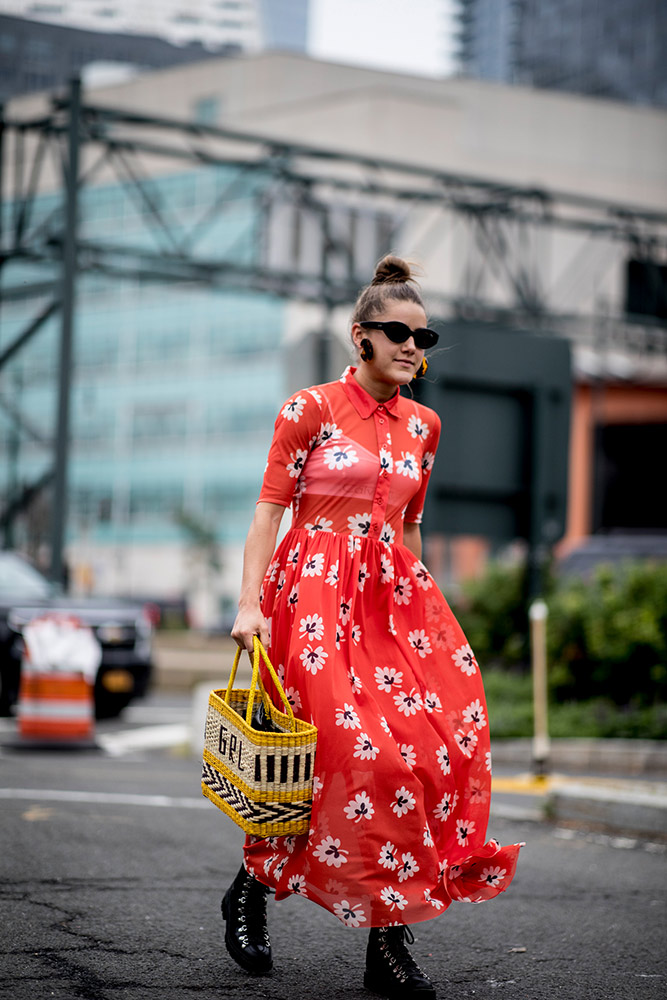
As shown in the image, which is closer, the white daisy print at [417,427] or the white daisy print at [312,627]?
the white daisy print at [312,627]

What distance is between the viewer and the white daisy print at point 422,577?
12.8ft

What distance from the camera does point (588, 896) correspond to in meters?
5.21

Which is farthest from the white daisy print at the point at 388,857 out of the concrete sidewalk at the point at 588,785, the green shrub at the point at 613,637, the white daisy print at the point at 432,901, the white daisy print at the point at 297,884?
the green shrub at the point at 613,637

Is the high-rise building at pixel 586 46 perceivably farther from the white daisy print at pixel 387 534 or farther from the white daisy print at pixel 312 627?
the white daisy print at pixel 312 627

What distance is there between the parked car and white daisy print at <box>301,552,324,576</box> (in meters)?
8.70

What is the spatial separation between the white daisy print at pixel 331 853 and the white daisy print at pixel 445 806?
308mm

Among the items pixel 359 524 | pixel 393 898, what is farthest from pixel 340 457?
pixel 393 898

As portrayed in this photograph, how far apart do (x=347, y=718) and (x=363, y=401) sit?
37.9 inches

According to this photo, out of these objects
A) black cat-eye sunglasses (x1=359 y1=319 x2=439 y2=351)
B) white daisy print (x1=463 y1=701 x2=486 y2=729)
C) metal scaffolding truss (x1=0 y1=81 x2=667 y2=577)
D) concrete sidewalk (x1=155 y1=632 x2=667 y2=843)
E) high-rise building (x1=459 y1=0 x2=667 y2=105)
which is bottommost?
concrete sidewalk (x1=155 y1=632 x2=667 y2=843)

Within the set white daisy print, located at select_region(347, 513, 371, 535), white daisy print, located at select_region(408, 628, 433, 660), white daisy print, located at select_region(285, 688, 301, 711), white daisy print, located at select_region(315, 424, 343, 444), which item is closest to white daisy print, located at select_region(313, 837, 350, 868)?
white daisy print, located at select_region(285, 688, 301, 711)

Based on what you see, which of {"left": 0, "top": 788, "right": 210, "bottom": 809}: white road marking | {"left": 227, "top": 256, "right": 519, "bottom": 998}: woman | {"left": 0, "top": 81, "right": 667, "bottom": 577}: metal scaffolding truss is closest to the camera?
{"left": 227, "top": 256, "right": 519, "bottom": 998}: woman

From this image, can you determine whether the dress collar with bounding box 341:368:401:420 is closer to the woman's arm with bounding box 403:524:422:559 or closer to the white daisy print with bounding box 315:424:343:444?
the white daisy print with bounding box 315:424:343:444

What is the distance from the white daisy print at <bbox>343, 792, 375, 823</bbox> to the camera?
137 inches

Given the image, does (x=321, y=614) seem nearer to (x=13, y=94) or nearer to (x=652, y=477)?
(x=13, y=94)
